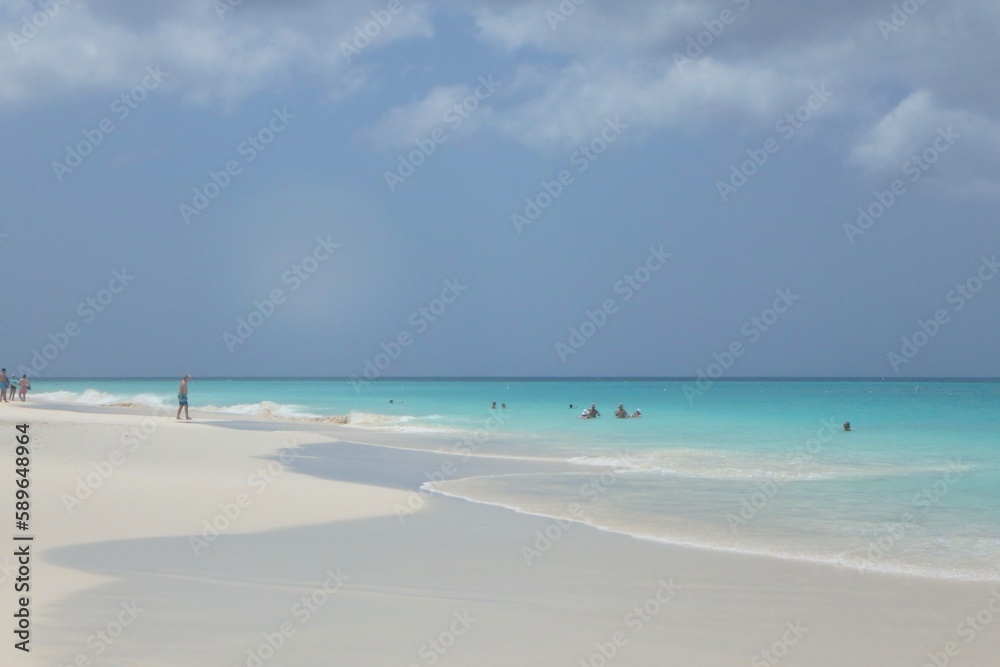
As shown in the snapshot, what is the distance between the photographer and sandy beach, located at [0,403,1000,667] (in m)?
6.39

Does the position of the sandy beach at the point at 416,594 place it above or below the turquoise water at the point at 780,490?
below

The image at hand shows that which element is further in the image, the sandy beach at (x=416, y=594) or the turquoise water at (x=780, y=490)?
the turquoise water at (x=780, y=490)

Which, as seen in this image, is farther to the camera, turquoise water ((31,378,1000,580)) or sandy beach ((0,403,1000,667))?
turquoise water ((31,378,1000,580))

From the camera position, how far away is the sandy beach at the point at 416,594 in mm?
6391

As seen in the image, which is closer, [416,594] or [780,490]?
[416,594]

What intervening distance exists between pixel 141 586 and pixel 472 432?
25.7 meters

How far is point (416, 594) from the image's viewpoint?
790 cm

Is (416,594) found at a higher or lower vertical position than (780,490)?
lower

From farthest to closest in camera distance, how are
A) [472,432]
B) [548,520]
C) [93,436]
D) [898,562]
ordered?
1. [472,432]
2. [93,436]
3. [548,520]
4. [898,562]

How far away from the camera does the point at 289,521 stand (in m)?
11.5

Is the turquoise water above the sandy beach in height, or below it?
above

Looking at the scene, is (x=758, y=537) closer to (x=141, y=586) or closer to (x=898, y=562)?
(x=898, y=562)

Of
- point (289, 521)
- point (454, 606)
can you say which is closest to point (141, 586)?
point (454, 606)

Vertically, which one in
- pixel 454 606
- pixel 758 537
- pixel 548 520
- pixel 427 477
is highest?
pixel 427 477
